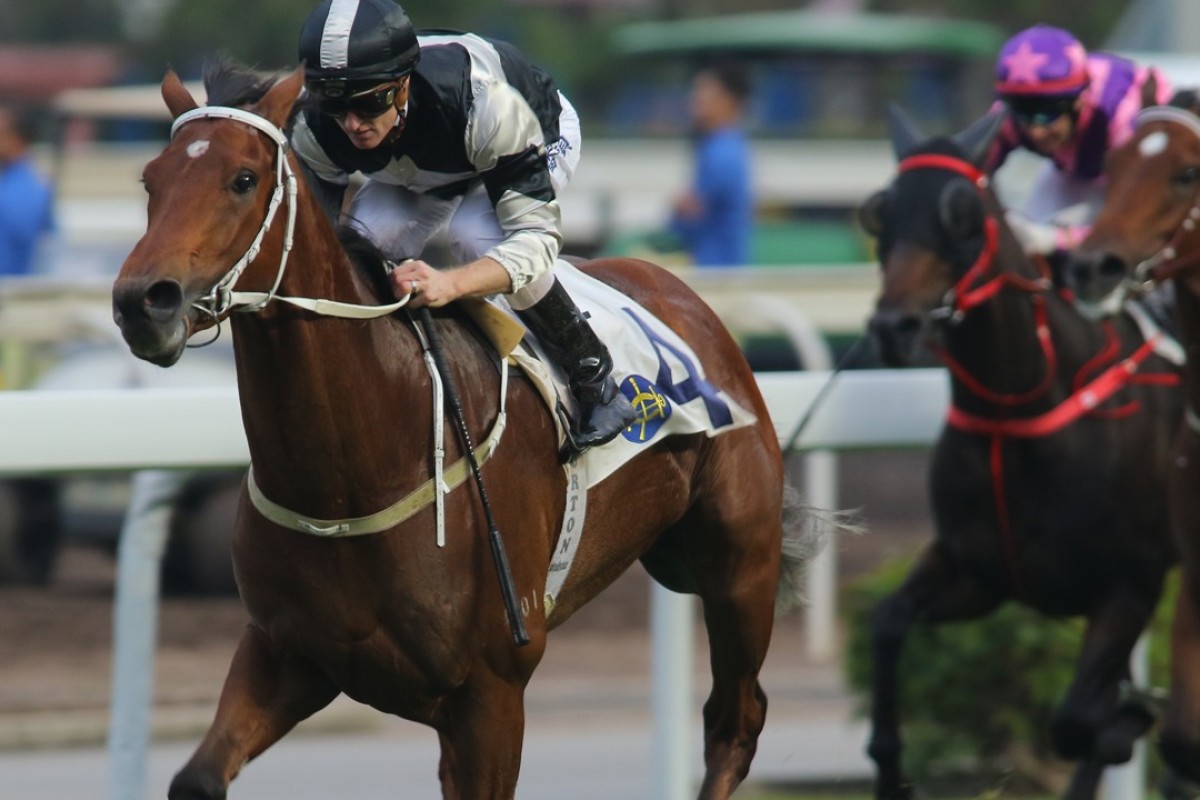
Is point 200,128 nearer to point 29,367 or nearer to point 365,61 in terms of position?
point 365,61

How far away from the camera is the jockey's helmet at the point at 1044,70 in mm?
5453

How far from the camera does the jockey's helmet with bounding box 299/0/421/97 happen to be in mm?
3527

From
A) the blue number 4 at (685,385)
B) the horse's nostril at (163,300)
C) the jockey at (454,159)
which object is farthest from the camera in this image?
the blue number 4 at (685,385)

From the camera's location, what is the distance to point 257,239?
3291mm

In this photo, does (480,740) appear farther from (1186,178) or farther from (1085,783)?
(1186,178)

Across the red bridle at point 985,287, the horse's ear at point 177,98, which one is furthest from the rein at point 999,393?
the horse's ear at point 177,98

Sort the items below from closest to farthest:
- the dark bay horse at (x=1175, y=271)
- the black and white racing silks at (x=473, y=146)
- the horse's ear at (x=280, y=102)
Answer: the horse's ear at (x=280, y=102) → the black and white racing silks at (x=473, y=146) → the dark bay horse at (x=1175, y=271)

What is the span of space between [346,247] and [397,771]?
2.91 metres

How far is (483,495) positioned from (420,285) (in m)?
0.39

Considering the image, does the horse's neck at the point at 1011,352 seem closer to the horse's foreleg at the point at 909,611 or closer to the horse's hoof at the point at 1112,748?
the horse's foreleg at the point at 909,611

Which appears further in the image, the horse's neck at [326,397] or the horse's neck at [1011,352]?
the horse's neck at [1011,352]

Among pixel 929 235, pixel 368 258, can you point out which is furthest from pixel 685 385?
pixel 929 235

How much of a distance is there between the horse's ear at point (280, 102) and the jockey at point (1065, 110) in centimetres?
266

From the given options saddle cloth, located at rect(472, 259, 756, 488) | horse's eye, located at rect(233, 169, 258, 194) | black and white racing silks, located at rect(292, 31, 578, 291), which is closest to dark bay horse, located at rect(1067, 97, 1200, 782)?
saddle cloth, located at rect(472, 259, 756, 488)
